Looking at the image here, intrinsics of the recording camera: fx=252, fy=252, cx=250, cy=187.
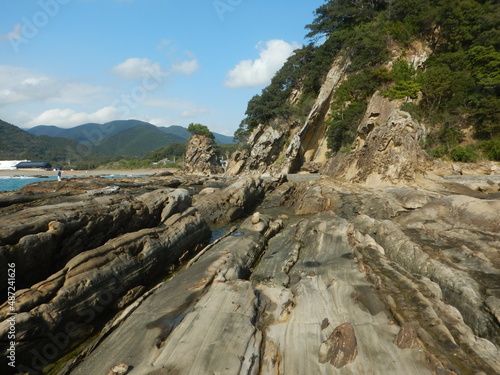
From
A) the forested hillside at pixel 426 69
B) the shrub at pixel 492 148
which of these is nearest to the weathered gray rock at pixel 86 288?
the forested hillside at pixel 426 69

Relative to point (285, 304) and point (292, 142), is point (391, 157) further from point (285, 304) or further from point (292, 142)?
point (292, 142)

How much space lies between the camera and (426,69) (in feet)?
113

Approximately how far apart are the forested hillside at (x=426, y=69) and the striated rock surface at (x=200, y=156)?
30860mm

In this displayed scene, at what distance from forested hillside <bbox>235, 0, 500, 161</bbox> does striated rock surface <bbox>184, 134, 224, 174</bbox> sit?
30860 mm

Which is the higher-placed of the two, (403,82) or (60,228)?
(403,82)

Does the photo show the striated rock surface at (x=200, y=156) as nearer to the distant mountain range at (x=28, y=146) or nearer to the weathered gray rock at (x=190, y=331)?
the weathered gray rock at (x=190, y=331)

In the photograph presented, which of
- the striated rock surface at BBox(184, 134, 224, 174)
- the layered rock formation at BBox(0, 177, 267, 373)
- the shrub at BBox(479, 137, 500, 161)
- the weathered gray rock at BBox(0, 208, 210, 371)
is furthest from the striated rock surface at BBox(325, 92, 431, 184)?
the striated rock surface at BBox(184, 134, 224, 174)

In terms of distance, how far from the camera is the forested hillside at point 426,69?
30.6m

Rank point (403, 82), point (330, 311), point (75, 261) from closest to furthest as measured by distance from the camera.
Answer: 1. point (330, 311)
2. point (75, 261)
3. point (403, 82)

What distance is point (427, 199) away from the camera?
15156mm

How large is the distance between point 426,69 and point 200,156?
5429 centimetres

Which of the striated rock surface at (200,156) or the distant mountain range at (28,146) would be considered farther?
the distant mountain range at (28,146)

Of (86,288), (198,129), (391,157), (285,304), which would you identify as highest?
(198,129)

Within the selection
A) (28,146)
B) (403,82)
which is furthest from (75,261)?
(28,146)
